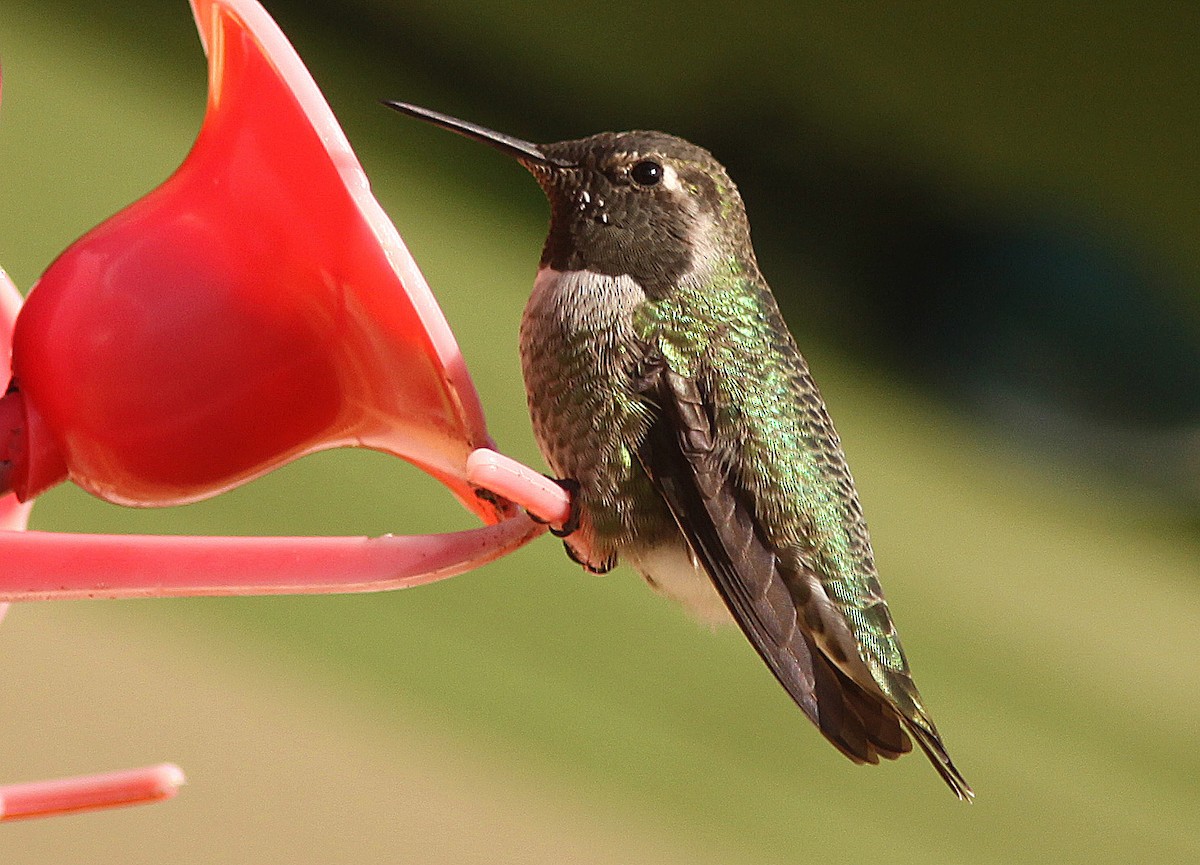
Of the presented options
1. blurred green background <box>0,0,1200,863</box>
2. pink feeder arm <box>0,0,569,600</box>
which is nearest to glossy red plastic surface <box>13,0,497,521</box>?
pink feeder arm <box>0,0,569,600</box>

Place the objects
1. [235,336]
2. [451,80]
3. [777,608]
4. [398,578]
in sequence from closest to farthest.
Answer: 1. [398,578]
2. [235,336]
3. [777,608]
4. [451,80]

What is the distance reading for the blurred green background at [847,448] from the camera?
285 centimetres

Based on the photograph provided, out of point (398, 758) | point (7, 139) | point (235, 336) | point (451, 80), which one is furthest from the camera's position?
point (451, 80)

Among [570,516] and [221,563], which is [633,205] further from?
[221,563]

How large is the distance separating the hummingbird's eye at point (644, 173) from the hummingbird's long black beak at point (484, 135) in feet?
0.24

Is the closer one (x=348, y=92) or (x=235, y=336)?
(x=235, y=336)

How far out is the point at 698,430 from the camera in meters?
1.31

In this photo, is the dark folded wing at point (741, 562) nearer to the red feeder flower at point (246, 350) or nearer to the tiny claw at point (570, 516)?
the tiny claw at point (570, 516)

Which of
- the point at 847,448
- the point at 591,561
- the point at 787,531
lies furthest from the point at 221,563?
the point at 847,448

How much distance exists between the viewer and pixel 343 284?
A: 953mm

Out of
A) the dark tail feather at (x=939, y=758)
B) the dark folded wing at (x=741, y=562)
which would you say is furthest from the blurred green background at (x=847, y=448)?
the dark tail feather at (x=939, y=758)

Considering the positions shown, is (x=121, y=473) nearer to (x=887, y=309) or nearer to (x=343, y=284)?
(x=343, y=284)

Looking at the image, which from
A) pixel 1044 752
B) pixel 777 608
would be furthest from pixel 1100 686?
pixel 777 608

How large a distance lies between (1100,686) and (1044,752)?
1.12ft
